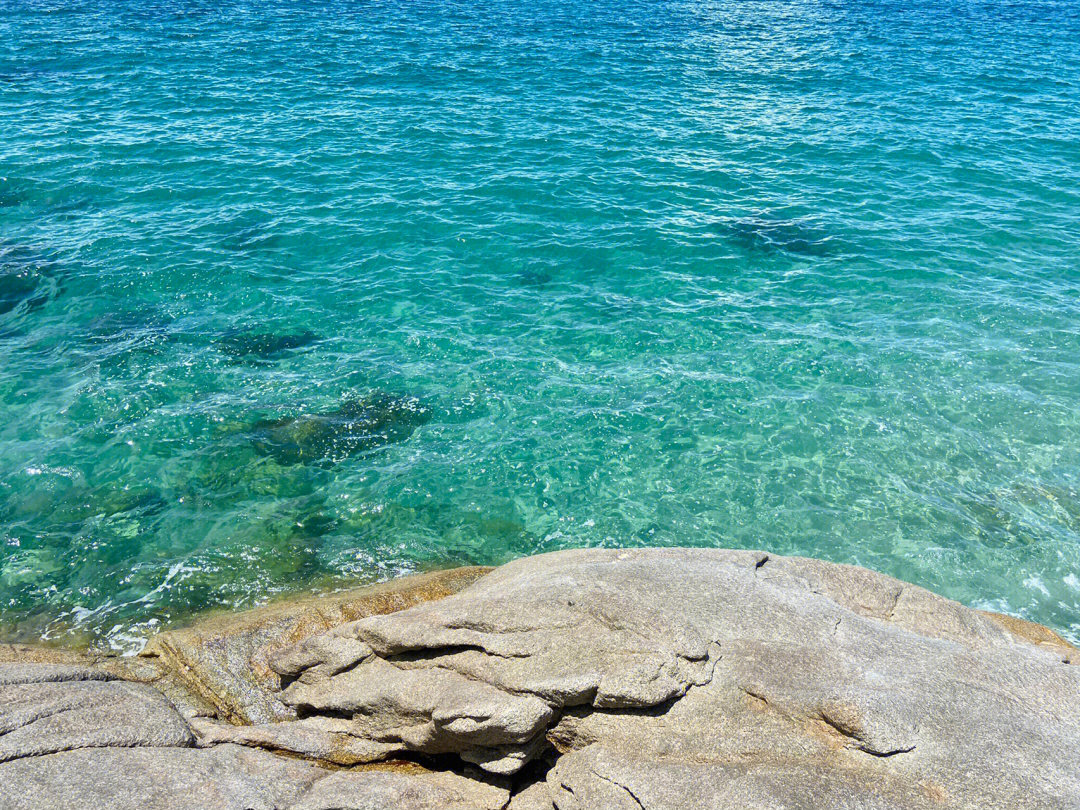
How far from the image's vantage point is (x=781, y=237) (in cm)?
3164

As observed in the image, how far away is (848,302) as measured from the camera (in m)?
27.9

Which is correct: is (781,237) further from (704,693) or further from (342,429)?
(704,693)

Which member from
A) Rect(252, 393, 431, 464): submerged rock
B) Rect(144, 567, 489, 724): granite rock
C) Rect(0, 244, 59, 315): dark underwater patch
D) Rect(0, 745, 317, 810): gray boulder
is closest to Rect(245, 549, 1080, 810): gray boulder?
Rect(144, 567, 489, 724): granite rock

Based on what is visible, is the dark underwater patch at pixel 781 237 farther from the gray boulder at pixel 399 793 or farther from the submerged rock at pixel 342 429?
the gray boulder at pixel 399 793

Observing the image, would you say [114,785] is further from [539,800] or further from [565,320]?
[565,320]

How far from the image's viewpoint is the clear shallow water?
63.0ft

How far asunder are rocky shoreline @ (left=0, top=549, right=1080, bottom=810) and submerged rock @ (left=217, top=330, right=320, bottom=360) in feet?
42.0

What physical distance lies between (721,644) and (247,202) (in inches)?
1159

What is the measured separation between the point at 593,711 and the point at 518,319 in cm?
1792

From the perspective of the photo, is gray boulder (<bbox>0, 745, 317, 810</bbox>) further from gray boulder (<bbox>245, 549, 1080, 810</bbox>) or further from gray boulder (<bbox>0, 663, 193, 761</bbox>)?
gray boulder (<bbox>245, 549, 1080, 810</bbox>)

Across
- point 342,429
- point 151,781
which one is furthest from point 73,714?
point 342,429

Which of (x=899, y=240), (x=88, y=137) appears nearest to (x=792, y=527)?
(x=899, y=240)

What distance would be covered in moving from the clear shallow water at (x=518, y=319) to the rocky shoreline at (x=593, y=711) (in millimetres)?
5111

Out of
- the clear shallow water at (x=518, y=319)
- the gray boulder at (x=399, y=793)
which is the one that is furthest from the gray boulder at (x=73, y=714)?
the clear shallow water at (x=518, y=319)
